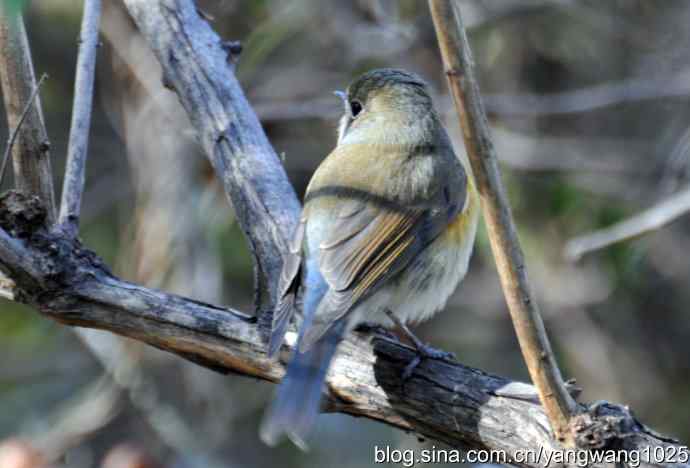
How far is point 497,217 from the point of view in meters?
2.58

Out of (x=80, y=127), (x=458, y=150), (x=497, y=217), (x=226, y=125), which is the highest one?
(x=458, y=150)

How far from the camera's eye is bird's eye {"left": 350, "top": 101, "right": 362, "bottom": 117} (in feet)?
14.9

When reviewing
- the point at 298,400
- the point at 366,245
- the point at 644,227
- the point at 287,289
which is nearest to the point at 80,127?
the point at 287,289

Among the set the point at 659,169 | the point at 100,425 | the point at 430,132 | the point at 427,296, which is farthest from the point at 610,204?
the point at 100,425

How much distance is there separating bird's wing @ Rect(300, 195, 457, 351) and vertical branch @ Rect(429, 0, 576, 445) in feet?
2.57

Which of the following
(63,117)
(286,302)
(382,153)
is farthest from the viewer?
(63,117)

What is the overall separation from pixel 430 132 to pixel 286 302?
1.31m

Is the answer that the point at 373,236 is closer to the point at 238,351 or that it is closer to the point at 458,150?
the point at 238,351

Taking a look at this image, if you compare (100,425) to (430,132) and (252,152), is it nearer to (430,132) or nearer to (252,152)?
(252,152)

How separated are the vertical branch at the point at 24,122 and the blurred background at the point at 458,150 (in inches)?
87.0

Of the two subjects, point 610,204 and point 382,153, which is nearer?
point 382,153

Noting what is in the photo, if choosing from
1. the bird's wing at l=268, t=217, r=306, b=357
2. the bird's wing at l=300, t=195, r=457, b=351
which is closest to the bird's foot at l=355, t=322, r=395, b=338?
the bird's wing at l=300, t=195, r=457, b=351

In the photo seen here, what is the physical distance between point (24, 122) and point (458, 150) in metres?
3.53

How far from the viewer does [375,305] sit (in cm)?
375
